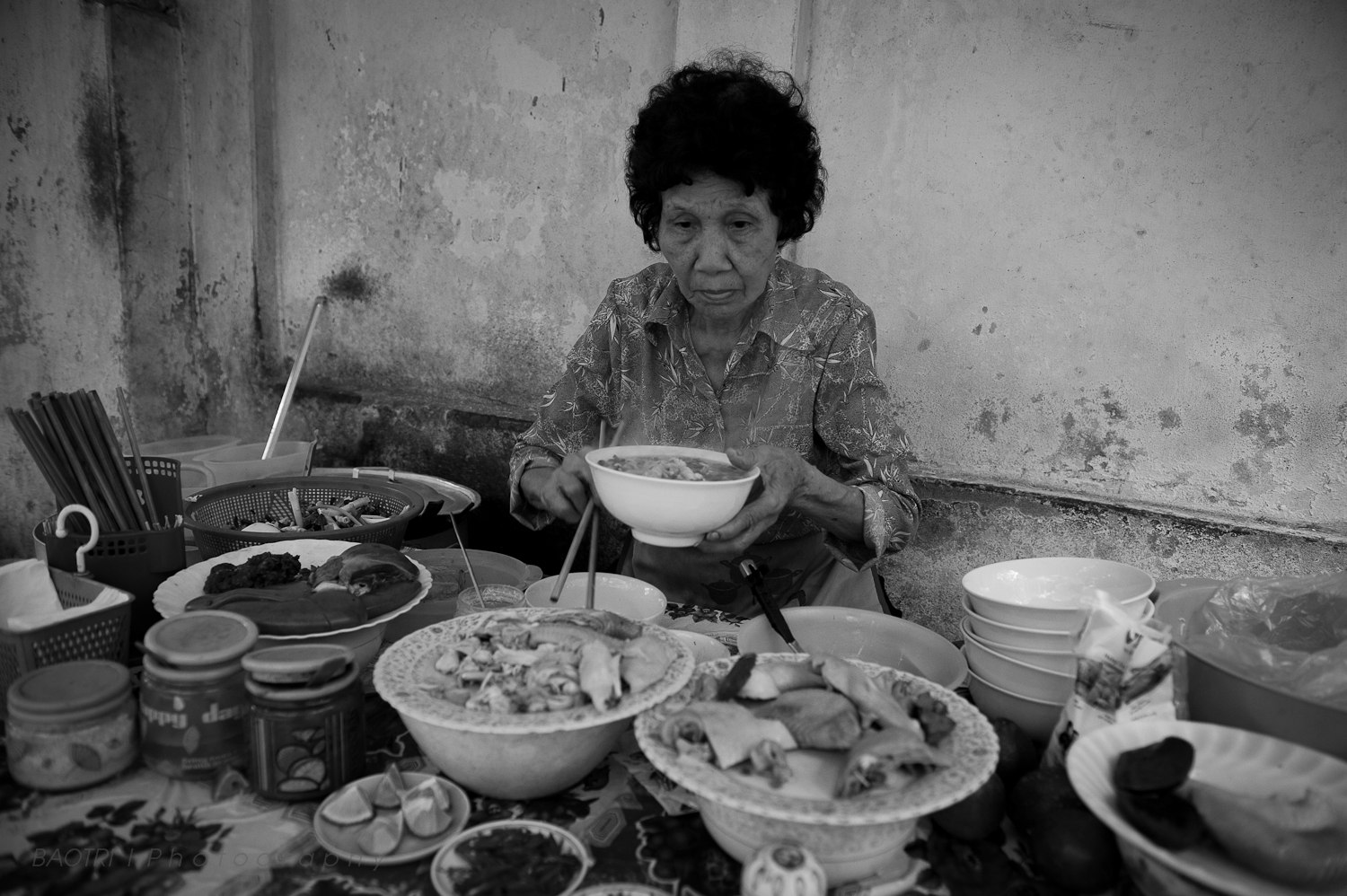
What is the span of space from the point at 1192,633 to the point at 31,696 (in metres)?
2.03

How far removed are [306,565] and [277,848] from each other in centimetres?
89

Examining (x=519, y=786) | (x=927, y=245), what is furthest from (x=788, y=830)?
(x=927, y=245)

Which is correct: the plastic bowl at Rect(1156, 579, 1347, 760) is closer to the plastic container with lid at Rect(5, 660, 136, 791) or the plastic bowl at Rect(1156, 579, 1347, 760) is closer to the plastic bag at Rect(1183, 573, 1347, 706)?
the plastic bag at Rect(1183, 573, 1347, 706)

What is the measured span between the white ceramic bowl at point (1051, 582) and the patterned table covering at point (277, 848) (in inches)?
18.8

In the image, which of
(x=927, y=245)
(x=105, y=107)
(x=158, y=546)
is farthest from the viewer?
(x=105, y=107)

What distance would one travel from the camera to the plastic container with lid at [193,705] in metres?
1.36

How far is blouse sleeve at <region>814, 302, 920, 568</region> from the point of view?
7.77 ft

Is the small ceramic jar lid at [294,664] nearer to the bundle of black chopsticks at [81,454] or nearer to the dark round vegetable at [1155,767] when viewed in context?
the bundle of black chopsticks at [81,454]

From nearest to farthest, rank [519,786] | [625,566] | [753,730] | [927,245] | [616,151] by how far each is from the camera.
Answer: [753,730], [519,786], [625,566], [927,245], [616,151]

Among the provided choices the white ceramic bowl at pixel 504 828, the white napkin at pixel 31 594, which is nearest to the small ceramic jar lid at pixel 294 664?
the white ceramic bowl at pixel 504 828

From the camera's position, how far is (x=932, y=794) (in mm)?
1095

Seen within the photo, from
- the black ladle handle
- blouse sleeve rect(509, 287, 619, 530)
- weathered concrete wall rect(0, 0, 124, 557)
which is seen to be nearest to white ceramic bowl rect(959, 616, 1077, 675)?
the black ladle handle

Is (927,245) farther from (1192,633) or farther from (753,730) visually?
(753,730)

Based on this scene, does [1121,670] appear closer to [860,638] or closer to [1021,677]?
[1021,677]
